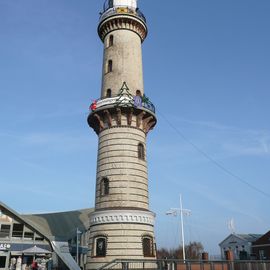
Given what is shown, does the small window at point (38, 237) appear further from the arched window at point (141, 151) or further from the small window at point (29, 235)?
the arched window at point (141, 151)

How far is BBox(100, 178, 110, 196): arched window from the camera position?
2583 cm

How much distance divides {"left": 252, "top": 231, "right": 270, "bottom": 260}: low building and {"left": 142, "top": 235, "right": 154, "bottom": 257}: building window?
4175cm

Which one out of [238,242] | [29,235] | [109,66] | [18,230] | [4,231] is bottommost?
[29,235]

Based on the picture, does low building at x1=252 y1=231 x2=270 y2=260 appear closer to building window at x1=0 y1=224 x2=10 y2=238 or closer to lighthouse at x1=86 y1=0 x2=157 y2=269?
lighthouse at x1=86 y1=0 x2=157 y2=269

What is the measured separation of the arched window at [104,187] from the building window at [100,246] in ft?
10.6

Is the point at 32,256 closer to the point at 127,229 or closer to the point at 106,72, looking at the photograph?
the point at 127,229

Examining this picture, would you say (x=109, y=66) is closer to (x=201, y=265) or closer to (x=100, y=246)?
(x=100, y=246)

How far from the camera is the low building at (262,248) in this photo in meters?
60.3

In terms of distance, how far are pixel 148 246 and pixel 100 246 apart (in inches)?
138

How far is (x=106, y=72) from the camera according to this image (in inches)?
1191

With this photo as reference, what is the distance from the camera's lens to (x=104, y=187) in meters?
26.1

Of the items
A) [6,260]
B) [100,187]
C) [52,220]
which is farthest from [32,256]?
[100,187]

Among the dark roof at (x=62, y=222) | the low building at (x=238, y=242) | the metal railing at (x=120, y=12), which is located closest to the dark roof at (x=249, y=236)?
the low building at (x=238, y=242)

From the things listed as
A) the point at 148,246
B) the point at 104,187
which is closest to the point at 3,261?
the point at 104,187
